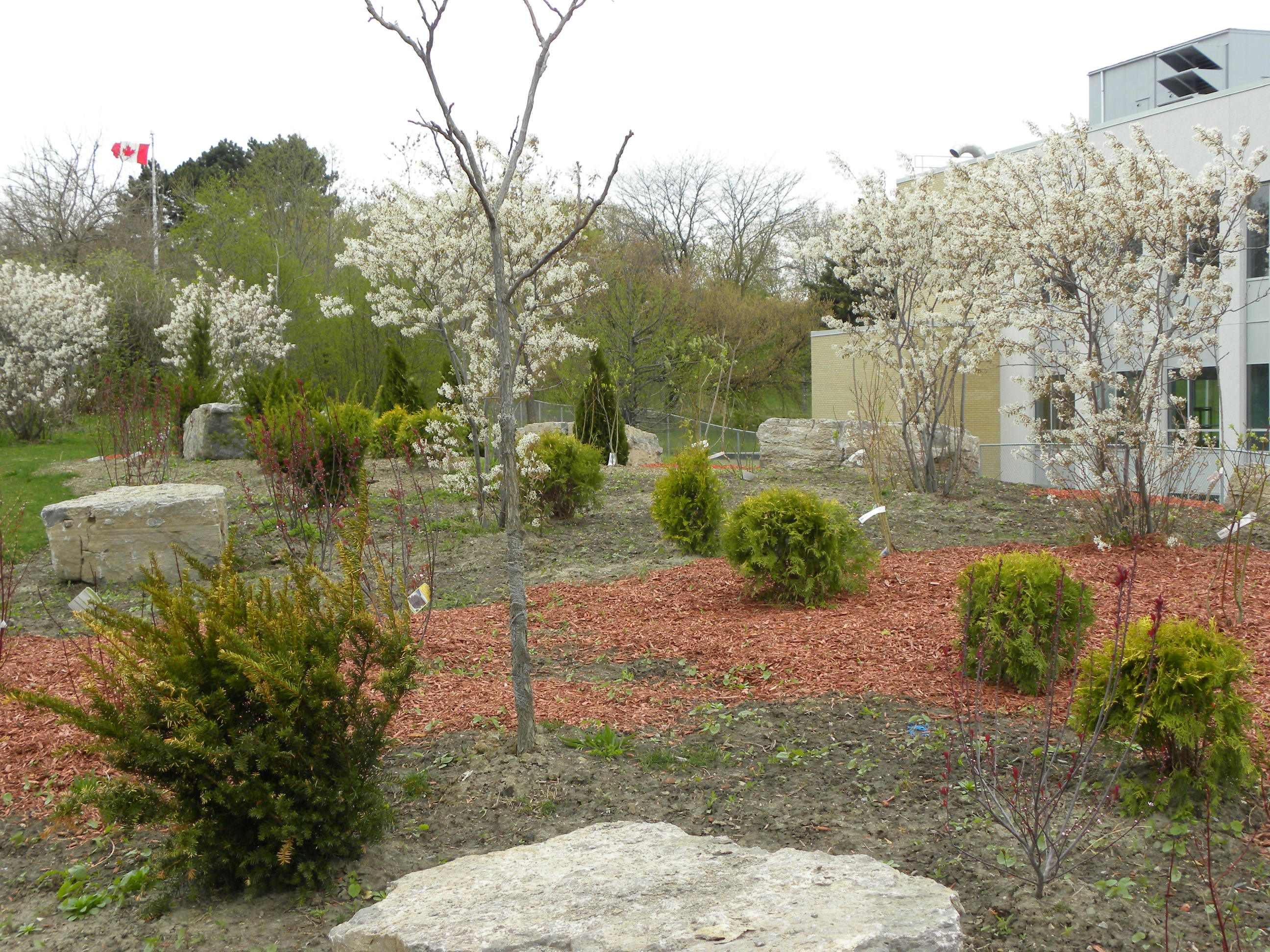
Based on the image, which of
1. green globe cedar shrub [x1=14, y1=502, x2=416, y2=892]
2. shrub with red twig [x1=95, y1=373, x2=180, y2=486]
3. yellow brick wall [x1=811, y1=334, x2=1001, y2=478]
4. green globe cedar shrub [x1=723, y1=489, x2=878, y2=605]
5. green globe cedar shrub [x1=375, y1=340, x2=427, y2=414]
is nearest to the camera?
green globe cedar shrub [x1=14, y1=502, x2=416, y2=892]

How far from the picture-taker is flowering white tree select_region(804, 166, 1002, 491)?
36.9ft

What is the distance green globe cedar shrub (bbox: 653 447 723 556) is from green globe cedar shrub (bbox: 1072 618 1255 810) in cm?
507

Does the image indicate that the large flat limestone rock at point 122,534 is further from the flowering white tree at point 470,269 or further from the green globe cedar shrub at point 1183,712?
the green globe cedar shrub at point 1183,712

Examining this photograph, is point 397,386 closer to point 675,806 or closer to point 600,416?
point 600,416

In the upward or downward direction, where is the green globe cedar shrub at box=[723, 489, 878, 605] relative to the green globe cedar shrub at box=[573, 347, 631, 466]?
downward

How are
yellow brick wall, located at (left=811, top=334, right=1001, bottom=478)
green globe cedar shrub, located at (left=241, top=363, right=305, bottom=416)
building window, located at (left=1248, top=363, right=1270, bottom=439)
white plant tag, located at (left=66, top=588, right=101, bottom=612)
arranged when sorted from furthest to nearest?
yellow brick wall, located at (left=811, top=334, right=1001, bottom=478) < building window, located at (left=1248, top=363, right=1270, bottom=439) < green globe cedar shrub, located at (left=241, top=363, right=305, bottom=416) < white plant tag, located at (left=66, top=588, right=101, bottom=612)

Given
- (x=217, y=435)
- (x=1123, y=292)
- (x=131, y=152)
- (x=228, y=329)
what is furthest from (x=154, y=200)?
(x=1123, y=292)

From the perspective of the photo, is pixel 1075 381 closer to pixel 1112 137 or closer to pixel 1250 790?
pixel 1112 137

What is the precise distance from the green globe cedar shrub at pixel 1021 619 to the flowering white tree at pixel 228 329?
1846cm

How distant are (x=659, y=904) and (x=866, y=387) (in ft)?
44.8

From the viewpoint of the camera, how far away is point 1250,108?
14492 millimetres

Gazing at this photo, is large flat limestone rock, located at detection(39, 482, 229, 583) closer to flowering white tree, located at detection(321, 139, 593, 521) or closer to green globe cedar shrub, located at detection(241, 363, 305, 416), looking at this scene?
flowering white tree, located at detection(321, 139, 593, 521)

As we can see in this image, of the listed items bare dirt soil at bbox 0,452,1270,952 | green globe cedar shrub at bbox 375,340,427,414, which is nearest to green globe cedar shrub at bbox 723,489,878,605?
bare dirt soil at bbox 0,452,1270,952

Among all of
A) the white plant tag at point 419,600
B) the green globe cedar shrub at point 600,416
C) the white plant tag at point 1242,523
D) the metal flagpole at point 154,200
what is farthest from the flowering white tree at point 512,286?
the metal flagpole at point 154,200
